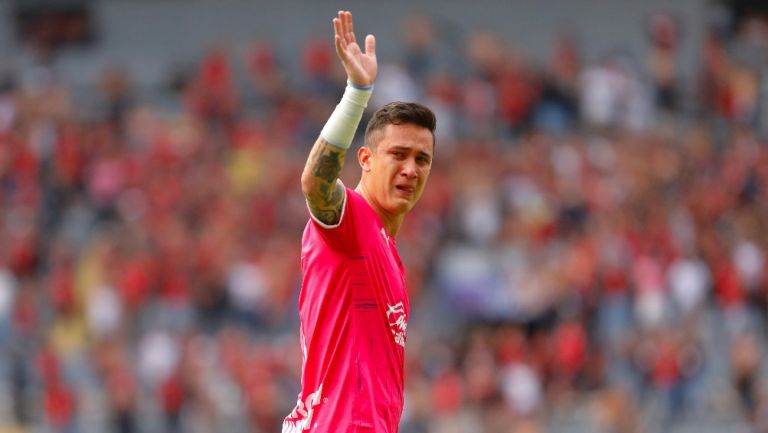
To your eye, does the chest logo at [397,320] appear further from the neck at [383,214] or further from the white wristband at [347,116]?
the white wristband at [347,116]

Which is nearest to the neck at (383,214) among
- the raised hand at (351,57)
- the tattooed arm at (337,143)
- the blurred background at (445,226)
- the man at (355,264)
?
the man at (355,264)

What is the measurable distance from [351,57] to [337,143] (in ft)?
1.15

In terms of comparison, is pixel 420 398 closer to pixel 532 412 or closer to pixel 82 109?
pixel 532 412

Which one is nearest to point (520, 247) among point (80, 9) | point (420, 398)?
point (420, 398)

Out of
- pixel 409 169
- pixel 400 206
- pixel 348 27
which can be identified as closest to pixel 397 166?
pixel 409 169

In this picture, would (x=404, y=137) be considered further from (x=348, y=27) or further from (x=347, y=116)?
(x=348, y=27)

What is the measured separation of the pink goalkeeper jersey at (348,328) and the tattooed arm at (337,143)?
A: 3.8 inches

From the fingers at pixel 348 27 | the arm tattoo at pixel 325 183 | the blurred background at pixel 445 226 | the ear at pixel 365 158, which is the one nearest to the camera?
the arm tattoo at pixel 325 183

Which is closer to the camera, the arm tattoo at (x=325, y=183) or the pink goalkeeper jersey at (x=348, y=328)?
the arm tattoo at (x=325, y=183)

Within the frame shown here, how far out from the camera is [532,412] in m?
16.9

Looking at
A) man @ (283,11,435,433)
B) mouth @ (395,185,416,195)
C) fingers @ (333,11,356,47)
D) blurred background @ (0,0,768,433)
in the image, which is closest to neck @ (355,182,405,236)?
man @ (283,11,435,433)

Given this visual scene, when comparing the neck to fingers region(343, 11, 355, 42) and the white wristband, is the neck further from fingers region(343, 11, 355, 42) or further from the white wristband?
fingers region(343, 11, 355, 42)

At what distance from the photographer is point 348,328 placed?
5.91 m

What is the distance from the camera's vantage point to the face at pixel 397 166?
6.06 metres
